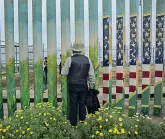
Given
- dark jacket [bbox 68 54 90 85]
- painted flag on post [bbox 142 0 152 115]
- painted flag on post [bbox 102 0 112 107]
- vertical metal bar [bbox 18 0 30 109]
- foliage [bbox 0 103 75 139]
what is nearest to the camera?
foliage [bbox 0 103 75 139]

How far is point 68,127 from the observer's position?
3.23 metres

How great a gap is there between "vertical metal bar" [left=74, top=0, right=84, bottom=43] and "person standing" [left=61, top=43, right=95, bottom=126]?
0.30m

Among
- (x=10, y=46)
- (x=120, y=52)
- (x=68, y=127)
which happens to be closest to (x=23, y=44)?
(x=10, y=46)

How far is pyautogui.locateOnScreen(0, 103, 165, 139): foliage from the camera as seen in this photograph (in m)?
2.98

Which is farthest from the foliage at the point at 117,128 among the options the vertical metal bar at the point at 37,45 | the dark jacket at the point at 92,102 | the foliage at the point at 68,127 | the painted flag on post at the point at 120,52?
the vertical metal bar at the point at 37,45

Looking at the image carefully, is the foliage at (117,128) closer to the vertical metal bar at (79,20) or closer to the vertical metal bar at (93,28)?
the vertical metal bar at (93,28)

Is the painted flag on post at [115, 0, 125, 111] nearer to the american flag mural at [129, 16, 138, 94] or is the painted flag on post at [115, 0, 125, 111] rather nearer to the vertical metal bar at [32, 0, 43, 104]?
the american flag mural at [129, 16, 138, 94]

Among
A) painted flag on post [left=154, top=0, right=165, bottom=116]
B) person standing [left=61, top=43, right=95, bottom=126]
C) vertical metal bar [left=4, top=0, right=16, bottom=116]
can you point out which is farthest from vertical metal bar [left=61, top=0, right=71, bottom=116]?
→ painted flag on post [left=154, top=0, right=165, bottom=116]

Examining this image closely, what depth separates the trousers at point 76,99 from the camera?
4049 mm

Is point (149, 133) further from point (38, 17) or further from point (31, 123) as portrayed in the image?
point (38, 17)

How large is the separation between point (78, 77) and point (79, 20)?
991 millimetres

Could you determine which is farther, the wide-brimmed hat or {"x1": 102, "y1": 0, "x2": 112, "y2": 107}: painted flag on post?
{"x1": 102, "y1": 0, "x2": 112, "y2": 107}: painted flag on post

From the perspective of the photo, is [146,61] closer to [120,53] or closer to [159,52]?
[159,52]

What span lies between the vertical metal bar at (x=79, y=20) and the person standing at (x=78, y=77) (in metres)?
0.30
